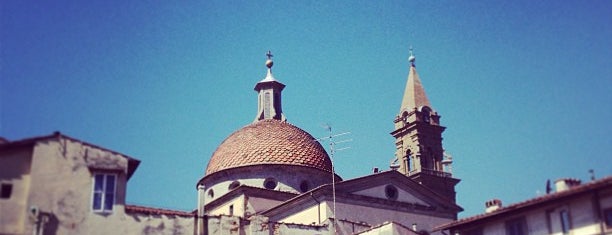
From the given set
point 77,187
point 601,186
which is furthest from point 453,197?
point 77,187

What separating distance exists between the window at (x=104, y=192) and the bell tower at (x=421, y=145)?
2441 cm

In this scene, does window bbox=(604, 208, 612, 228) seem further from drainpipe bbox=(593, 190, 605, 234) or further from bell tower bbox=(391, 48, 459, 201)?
bell tower bbox=(391, 48, 459, 201)

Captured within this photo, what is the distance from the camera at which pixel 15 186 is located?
24047mm

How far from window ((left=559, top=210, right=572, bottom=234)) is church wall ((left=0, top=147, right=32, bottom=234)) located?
55.7 ft

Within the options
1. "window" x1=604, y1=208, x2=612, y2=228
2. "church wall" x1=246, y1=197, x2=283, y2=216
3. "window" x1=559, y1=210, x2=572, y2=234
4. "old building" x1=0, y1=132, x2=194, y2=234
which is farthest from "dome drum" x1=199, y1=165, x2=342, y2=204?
"window" x1=604, y1=208, x2=612, y2=228

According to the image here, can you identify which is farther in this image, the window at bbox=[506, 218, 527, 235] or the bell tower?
the bell tower

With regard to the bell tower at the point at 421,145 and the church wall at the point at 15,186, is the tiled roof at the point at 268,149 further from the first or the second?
the church wall at the point at 15,186

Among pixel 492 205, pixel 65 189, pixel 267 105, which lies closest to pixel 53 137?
pixel 65 189

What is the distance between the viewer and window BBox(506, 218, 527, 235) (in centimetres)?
2536

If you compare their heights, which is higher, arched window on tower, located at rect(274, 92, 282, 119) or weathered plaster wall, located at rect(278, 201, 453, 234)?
arched window on tower, located at rect(274, 92, 282, 119)

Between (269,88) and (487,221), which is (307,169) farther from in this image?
(487,221)

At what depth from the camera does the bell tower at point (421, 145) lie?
153ft

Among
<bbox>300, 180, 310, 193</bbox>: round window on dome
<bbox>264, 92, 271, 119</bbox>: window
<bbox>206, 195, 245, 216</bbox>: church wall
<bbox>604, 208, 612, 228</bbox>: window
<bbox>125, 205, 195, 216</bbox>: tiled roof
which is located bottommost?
<bbox>604, 208, 612, 228</bbox>: window

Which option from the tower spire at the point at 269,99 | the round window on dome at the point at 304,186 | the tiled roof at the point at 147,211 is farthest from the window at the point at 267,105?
the tiled roof at the point at 147,211
